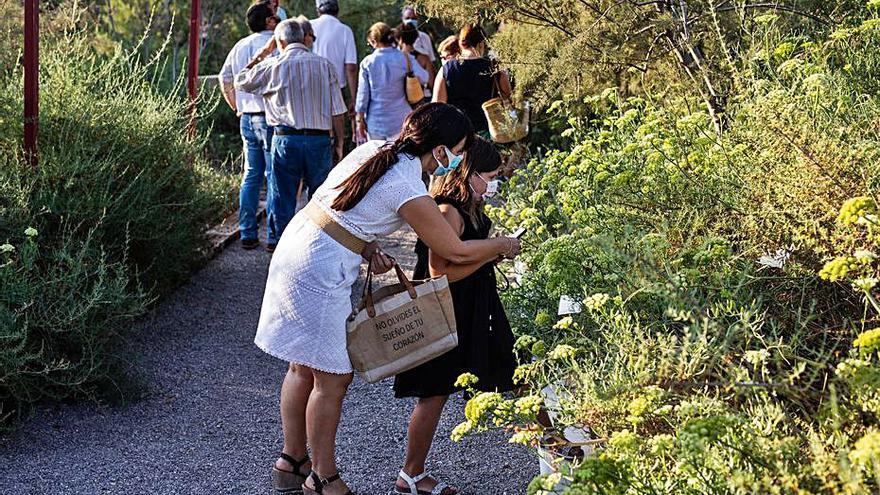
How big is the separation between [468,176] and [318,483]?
1.25 meters

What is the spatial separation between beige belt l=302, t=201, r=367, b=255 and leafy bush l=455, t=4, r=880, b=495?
67cm

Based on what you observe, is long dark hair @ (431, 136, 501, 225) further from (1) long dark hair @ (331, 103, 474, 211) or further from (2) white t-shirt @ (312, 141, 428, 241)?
(2) white t-shirt @ (312, 141, 428, 241)

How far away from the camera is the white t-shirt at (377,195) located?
3.90m

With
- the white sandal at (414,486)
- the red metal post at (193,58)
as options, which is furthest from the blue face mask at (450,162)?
the red metal post at (193,58)

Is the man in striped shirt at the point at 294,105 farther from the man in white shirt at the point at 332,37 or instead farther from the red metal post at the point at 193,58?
the man in white shirt at the point at 332,37

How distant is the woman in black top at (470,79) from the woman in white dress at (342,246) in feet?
12.8

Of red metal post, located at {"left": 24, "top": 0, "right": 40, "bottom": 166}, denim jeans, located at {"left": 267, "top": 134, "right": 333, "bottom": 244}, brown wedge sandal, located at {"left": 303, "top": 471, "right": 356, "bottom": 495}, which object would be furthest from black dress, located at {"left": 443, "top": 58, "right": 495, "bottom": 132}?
brown wedge sandal, located at {"left": 303, "top": 471, "right": 356, "bottom": 495}

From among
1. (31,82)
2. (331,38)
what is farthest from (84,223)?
(331,38)

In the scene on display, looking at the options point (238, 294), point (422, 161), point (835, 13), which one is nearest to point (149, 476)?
point (422, 161)

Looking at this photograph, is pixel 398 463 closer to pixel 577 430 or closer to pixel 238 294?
pixel 577 430

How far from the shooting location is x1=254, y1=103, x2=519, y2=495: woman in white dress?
391 centimetres

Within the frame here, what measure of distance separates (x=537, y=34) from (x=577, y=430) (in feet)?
11.1

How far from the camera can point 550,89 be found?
6.34 metres

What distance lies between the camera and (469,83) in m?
8.00
